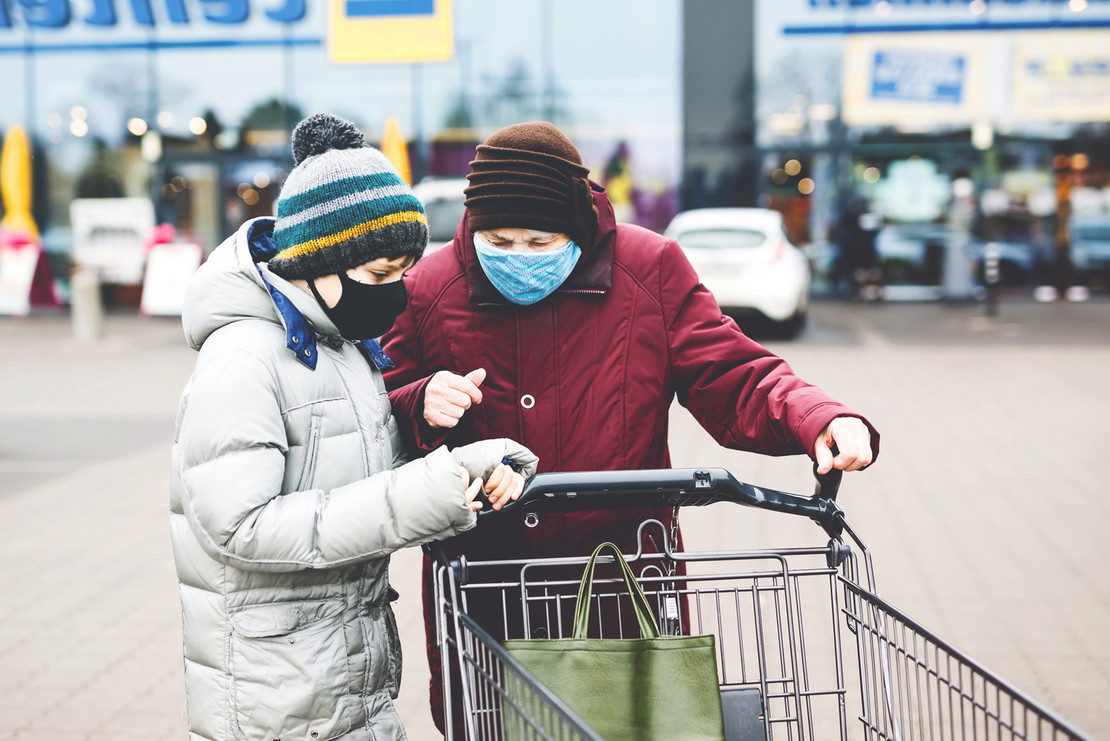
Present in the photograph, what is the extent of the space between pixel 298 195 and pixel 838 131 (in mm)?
19533

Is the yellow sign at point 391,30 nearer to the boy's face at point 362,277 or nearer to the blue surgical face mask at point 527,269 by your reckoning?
the blue surgical face mask at point 527,269

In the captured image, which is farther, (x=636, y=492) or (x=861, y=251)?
(x=861, y=251)

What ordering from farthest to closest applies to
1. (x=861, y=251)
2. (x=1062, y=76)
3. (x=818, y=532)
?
(x=861, y=251)
(x=1062, y=76)
(x=818, y=532)

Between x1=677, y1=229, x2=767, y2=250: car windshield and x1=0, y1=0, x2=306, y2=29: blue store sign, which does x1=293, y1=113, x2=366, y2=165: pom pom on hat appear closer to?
x1=677, y1=229, x2=767, y2=250: car windshield

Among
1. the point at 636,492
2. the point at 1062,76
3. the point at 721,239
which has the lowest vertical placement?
the point at 721,239

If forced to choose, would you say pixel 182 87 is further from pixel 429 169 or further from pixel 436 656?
pixel 436 656

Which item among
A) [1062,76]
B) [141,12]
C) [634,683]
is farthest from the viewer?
[141,12]

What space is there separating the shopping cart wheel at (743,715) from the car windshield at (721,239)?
12.6 metres

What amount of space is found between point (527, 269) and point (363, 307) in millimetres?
396

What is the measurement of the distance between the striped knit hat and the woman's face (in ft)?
0.95

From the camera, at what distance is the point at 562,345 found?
2.56m

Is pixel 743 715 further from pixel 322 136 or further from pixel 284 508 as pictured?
pixel 322 136

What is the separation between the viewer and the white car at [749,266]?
1423cm

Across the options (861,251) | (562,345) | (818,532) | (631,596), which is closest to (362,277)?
(562,345)
